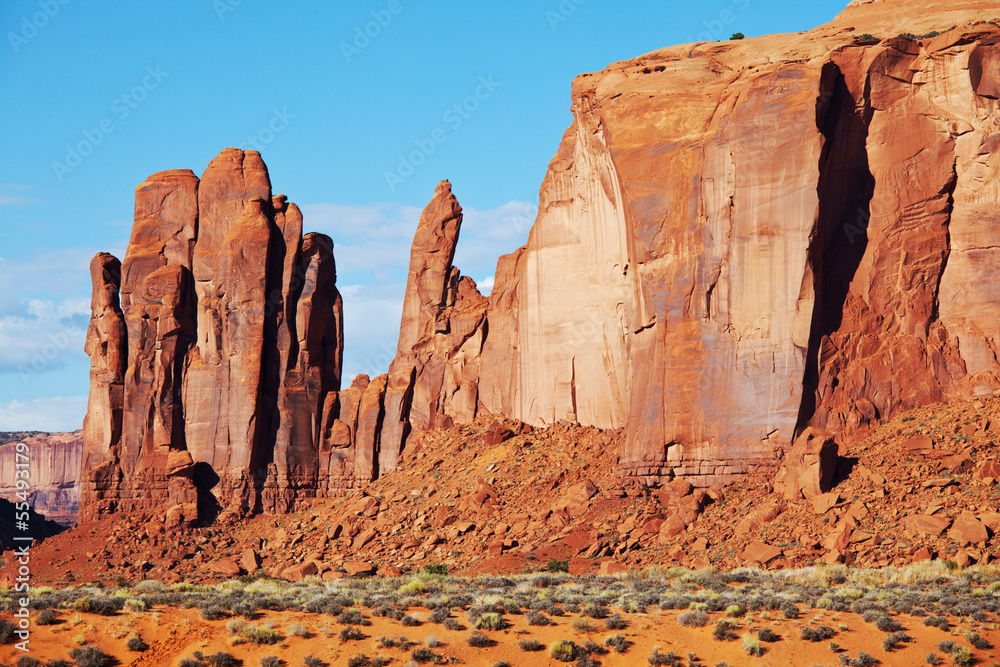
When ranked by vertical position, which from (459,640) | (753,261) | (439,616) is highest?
(753,261)

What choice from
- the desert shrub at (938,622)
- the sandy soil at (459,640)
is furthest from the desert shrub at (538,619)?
the desert shrub at (938,622)

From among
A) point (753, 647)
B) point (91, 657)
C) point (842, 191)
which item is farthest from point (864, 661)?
point (842, 191)

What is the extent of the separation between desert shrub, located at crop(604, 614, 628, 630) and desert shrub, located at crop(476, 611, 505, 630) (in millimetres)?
2631

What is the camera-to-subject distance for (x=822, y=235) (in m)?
54.4

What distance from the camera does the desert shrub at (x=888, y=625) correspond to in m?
31.9

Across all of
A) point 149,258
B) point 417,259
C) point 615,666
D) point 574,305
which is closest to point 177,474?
point 149,258

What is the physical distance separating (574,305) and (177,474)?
88.8 feet

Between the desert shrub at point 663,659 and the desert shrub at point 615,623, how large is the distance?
1.99m

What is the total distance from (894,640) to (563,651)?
7.99m

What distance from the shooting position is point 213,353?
7906cm

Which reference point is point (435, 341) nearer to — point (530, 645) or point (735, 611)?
point (735, 611)

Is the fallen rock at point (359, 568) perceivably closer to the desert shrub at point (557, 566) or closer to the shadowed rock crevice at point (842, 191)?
the desert shrub at point (557, 566)

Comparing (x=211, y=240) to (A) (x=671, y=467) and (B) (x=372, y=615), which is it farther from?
(B) (x=372, y=615)

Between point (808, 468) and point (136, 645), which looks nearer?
point (136, 645)
